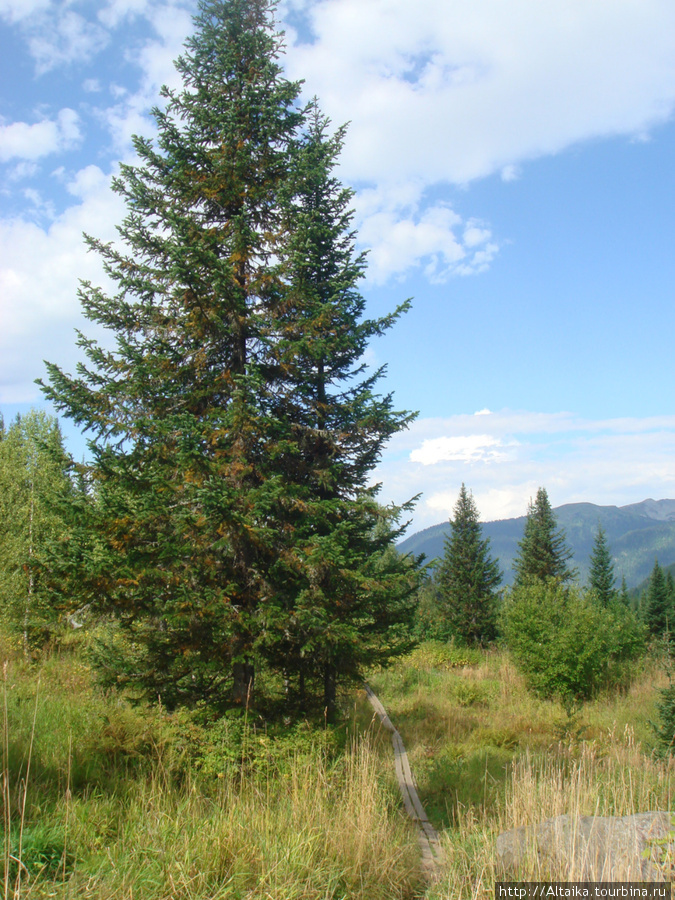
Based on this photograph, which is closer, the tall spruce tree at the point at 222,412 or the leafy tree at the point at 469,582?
the tall spruce tree at the point at 222,412

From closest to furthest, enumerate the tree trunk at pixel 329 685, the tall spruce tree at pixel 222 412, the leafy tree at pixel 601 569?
the tall spruce tree at pixel 222 412
the tree trunk at pixel 329 685
the leafy tree at pixel 601 569

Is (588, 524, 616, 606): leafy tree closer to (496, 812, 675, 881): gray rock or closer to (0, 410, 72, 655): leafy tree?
(0, 410, 72, 655): leafy tree

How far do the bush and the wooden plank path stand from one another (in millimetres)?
7819

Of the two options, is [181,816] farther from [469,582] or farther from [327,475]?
[469,582]

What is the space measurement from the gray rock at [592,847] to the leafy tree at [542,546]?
39.8 metres

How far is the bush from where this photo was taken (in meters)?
19.6

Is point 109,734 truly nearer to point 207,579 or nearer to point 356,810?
point 207,579

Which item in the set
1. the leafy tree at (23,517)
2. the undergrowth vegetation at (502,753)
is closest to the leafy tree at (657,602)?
the undergrowth vegetation at (502,753)

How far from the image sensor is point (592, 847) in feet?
12.4

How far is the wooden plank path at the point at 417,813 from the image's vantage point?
15.7ft

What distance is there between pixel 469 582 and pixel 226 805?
35578 millimetres

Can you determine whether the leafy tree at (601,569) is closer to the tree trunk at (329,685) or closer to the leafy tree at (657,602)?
the leafy tree at (657,602)

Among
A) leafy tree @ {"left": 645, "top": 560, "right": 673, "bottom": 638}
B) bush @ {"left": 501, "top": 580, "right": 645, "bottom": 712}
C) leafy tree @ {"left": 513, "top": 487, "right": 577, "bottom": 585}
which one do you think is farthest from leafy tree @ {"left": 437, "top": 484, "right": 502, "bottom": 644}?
leafy tree @ {"left": 645, "top": 560, "right": 673, "bottom": 638}

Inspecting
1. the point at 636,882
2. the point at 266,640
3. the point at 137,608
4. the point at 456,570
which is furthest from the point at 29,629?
the point at 456,570
